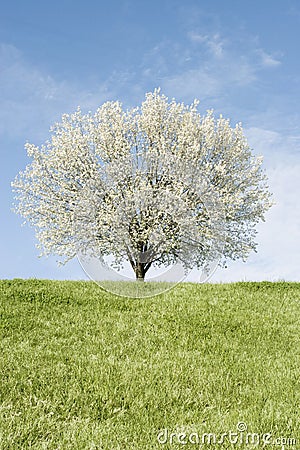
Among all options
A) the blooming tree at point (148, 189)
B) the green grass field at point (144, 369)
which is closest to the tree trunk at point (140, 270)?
the blooming tree at point (148, 189)

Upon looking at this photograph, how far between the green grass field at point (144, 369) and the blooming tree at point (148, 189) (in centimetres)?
569

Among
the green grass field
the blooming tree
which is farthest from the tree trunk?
the green grass field

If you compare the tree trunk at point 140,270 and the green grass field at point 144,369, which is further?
the tree trunk at point 140,270

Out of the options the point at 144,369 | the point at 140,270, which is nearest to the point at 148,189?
the point at 140,270

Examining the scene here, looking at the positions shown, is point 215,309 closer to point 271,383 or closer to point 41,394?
point 271,383

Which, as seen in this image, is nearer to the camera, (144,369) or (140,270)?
(144,369)

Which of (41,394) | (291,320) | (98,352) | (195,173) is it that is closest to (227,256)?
(195,173)

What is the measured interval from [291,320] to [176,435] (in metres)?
6.35

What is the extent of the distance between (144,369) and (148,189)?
10.7m

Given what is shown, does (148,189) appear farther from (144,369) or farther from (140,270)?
(144,369)

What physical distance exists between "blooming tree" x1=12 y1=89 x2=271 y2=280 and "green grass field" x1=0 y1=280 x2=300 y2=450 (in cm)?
569

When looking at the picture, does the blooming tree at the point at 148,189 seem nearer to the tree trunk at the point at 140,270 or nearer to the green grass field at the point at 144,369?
the tree trunk at the point at 140,270

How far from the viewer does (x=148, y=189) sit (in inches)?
704

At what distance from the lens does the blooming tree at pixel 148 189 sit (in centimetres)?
1823
